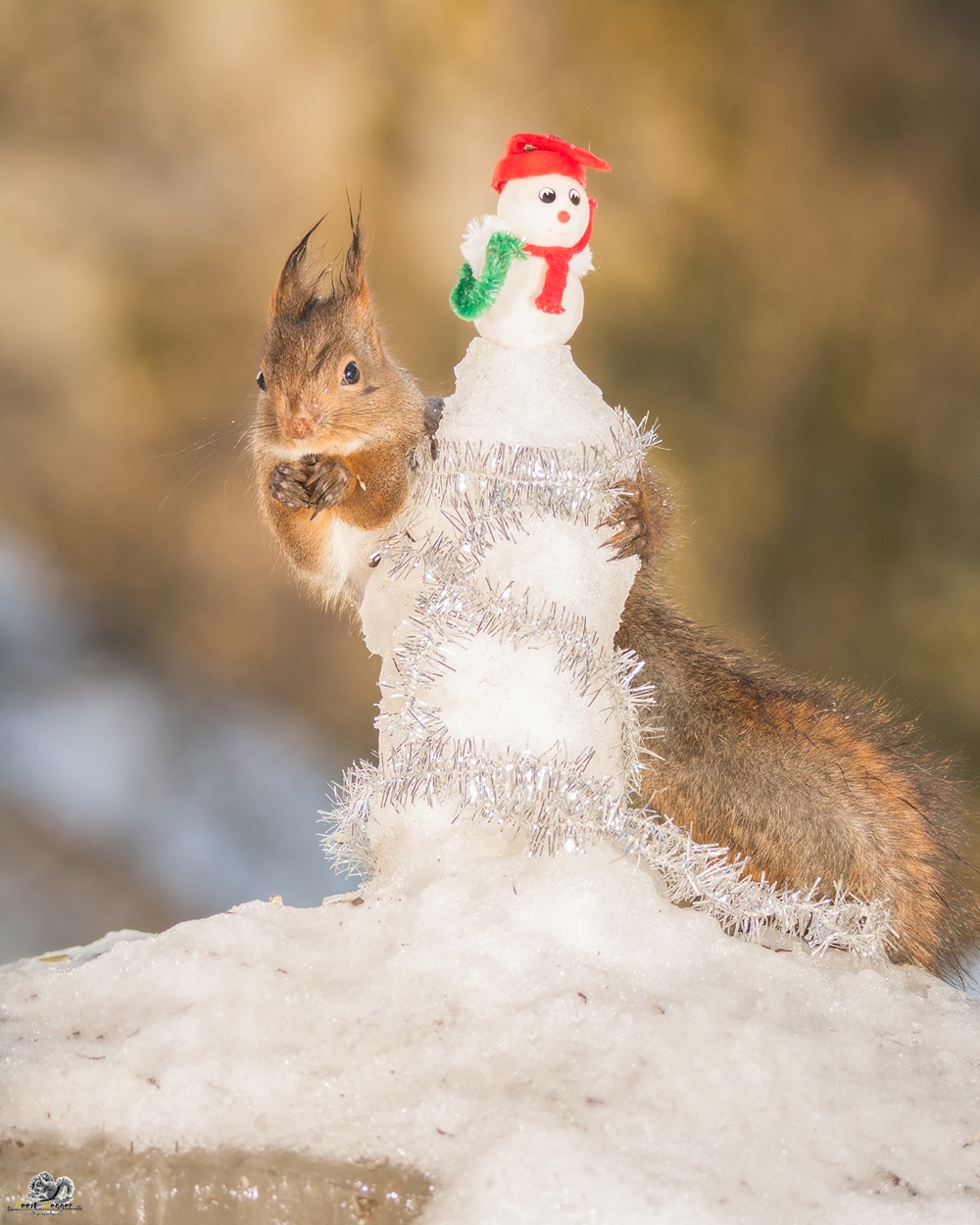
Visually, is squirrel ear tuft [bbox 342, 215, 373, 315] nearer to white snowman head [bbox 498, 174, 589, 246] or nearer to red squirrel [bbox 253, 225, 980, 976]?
red squirrel [bbox 253, 225, 980, 976]

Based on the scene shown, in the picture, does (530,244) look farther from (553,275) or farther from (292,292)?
(292,292)

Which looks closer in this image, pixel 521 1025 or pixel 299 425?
pixel 521 1025

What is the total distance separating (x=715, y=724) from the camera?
1.25m

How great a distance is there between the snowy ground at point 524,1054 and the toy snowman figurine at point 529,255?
507 mm

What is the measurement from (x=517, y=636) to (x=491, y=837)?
20cm

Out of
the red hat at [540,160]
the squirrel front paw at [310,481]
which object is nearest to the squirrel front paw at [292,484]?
the squirrel front paw at [310,481]

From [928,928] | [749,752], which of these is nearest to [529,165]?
[749,752]

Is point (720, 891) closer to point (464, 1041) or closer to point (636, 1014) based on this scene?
point (636, 1014)

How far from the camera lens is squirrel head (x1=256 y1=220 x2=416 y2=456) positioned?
3.85ft

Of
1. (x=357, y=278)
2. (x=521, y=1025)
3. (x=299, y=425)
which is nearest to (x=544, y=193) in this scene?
(x=357, y=278)

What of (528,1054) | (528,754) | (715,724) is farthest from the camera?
(715,724)

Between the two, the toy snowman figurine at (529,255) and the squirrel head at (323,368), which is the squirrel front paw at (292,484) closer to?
the squirrel head at (323,368)

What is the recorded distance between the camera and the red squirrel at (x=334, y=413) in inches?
46.4

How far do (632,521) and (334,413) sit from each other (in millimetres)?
314
